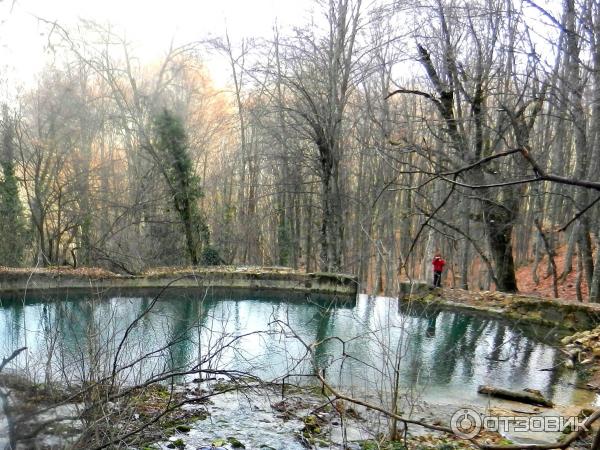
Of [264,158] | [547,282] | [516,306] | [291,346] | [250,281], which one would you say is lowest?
[291,346]

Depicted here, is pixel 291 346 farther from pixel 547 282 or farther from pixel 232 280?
pixel 547 282

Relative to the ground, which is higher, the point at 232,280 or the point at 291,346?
the point at 232,280

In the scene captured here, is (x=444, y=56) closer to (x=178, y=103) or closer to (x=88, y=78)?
(x=178, y=103)

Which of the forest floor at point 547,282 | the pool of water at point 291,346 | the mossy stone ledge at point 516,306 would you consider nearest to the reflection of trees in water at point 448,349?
the pool of water at point 291,346

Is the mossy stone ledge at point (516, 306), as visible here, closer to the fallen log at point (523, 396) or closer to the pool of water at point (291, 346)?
the pool of water at point (291, 346)

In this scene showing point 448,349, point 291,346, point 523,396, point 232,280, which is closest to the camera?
point 523,396

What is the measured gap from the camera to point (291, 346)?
966 cm

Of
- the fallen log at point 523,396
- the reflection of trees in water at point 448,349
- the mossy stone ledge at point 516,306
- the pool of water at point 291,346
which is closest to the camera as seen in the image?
the pool of water at point 291,346

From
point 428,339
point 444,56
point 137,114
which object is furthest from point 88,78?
point 428,339

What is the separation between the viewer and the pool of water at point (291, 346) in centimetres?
554

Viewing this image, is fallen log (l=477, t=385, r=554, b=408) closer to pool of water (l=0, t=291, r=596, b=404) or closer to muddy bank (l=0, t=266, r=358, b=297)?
pool of water (l=0, t=291, r=596, b=404)

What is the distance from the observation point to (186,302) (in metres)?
13.8

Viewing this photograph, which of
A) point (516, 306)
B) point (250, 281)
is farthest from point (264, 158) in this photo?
point (516, 306)

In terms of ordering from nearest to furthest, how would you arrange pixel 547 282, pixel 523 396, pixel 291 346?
pixel 523 396 < pixel 291 346 < pixel 547 282
